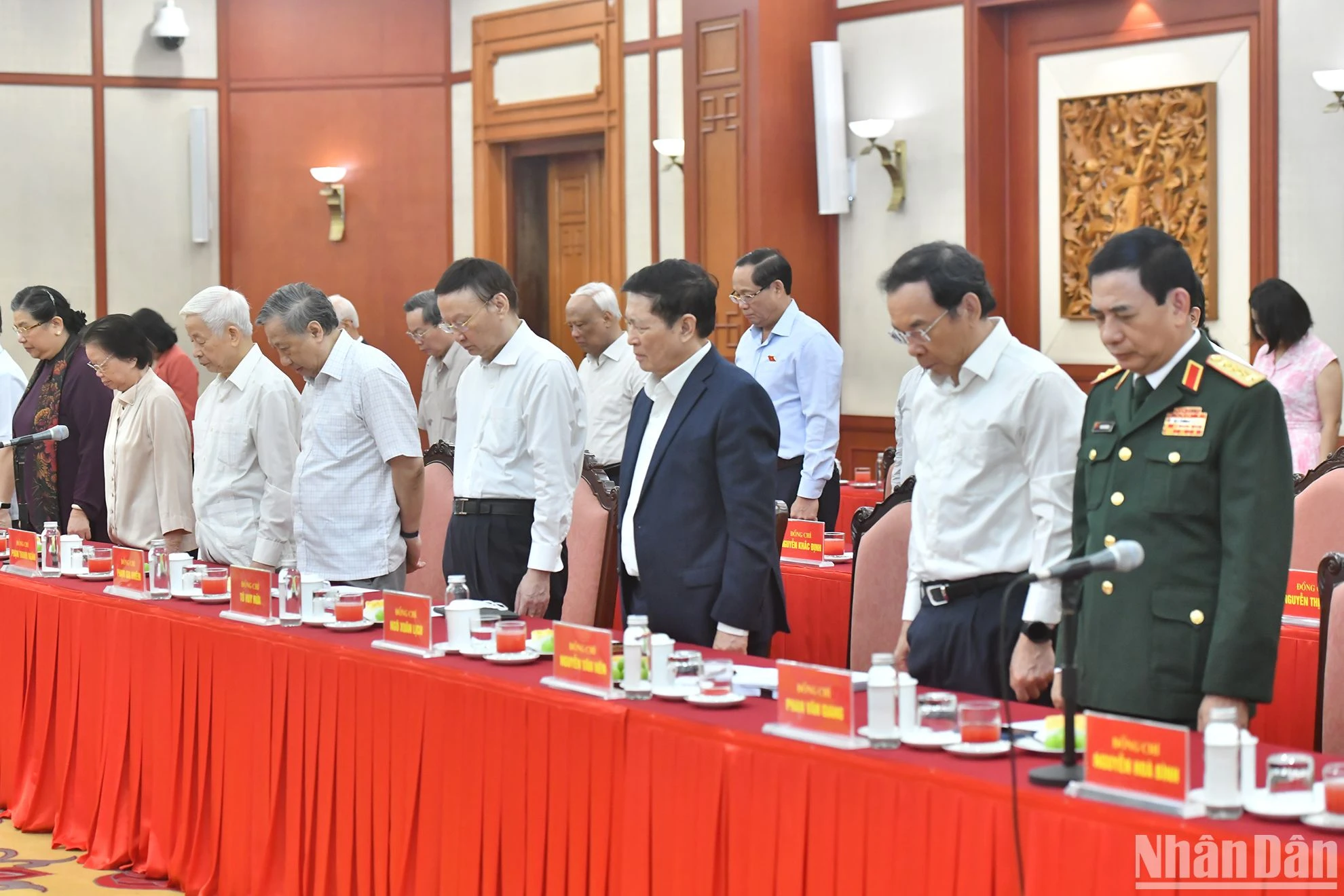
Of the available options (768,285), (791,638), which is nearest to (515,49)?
(768,285)

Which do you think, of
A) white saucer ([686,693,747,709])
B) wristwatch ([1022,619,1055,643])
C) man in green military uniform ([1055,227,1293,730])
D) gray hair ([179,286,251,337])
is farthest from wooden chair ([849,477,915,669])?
gray hair ([179,286,251,337])

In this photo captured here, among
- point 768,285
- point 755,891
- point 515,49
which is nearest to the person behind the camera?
point 755,891

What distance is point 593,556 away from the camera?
12.4 feet

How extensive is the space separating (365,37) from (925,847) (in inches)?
354

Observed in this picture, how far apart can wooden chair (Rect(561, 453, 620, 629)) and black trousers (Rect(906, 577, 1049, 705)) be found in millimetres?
1189

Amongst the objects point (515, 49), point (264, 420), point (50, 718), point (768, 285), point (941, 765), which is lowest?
point (50, 718)

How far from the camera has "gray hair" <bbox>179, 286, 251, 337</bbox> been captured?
3732mm

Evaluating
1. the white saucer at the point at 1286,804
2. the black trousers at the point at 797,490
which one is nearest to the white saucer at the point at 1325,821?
the white saucer at the point at 1286,804

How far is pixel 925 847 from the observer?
78.9 inches

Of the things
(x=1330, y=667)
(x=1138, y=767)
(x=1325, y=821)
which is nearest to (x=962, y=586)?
(x=1330, y=667)

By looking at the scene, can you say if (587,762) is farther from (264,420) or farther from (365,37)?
(365,37)

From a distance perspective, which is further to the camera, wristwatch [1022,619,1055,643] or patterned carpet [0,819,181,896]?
patterned carpet [0,819,181,896]

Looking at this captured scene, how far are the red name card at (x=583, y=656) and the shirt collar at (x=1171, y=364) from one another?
3.02 ft

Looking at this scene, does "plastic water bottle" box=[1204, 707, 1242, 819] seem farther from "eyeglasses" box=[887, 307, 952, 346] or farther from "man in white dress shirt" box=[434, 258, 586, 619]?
"man in white dress shirt" box=[434, 258, 586, 619]
